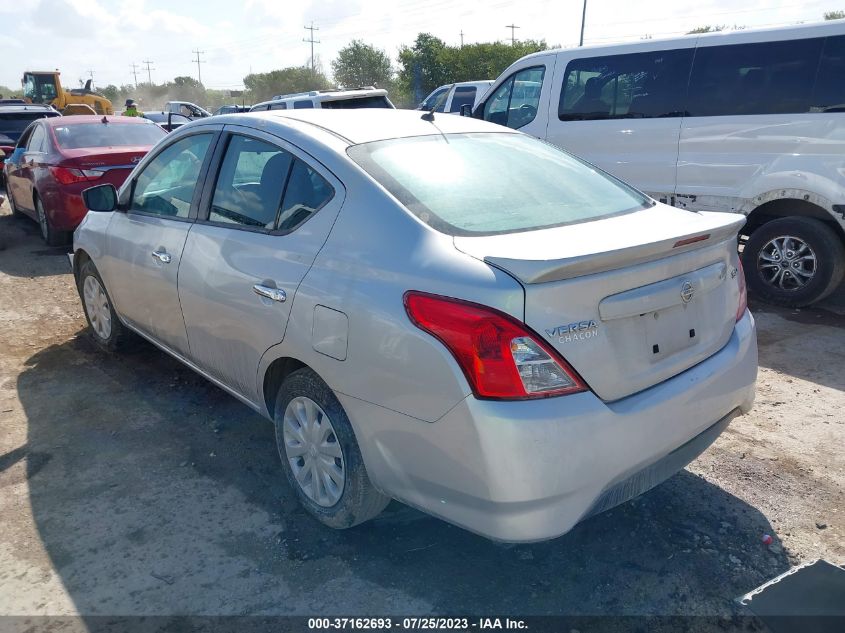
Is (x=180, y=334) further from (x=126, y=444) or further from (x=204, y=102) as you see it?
(x=204, y=102)

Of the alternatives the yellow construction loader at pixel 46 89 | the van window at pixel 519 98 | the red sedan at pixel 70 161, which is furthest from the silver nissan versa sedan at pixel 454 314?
the yellow construction loader at pixel 46 89

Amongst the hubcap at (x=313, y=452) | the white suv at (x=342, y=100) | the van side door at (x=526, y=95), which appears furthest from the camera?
the white suv at (x=342, y=100)

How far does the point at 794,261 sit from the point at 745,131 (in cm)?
121

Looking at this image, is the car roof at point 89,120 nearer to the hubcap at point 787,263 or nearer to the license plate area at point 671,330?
the hubcap at point 787,263

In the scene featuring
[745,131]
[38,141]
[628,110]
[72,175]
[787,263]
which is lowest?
[787,263]

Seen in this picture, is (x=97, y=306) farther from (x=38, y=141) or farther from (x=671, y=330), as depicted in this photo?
(x=38, y=141)

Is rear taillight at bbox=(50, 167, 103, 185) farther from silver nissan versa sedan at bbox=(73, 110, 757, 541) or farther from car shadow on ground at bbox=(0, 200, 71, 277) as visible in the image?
silver nissan versa sedan at bbox=(73, 110, 757, 541)

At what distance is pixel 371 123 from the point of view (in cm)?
328

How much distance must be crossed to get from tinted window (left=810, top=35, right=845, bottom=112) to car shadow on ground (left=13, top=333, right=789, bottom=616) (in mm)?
3863

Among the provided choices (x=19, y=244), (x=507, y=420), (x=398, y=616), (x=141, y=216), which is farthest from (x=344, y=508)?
(x=19, y=244)

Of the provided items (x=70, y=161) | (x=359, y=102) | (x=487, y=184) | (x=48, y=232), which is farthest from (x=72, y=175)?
(x=487, y=184)

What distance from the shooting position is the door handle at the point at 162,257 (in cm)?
378

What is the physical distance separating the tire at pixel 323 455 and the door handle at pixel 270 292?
32 centimetres

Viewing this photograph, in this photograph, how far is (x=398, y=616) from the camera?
Result: 252 centimetres
